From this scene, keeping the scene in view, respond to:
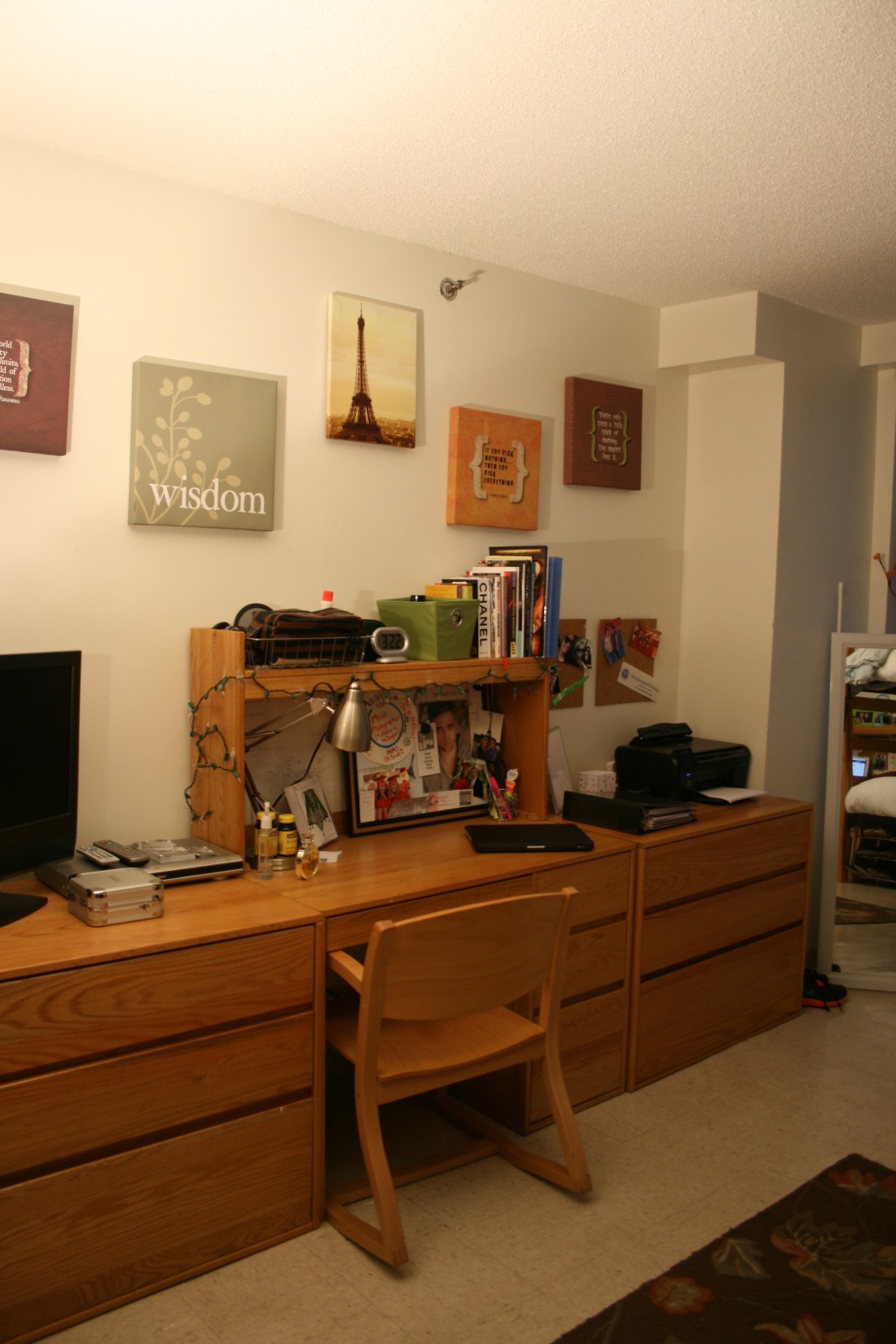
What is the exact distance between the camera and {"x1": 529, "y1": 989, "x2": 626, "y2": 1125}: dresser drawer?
8.97 ft

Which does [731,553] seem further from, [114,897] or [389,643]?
[114,897]

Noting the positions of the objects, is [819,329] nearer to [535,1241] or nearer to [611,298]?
[611,298]

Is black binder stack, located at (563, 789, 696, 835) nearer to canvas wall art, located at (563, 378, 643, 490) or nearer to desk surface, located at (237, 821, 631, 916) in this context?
desk surface, located at (237, 821, 631, 916)

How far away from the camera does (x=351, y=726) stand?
8.12 ft

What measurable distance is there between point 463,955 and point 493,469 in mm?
1659

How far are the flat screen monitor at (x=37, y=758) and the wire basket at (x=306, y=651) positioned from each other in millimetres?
408

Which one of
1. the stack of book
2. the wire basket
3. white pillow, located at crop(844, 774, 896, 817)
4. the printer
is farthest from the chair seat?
white pillow, located at crop(844, 774, 896, 817)

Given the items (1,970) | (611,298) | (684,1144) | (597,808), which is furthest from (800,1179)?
(611,298)

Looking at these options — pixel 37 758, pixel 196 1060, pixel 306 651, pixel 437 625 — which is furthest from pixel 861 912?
pixel 37 758

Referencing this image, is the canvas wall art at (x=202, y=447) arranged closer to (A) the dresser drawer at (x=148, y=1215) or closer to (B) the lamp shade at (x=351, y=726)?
(B) the lamp shade at (x=351, y=726)

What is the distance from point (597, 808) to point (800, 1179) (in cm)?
108

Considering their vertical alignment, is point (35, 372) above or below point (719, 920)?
above

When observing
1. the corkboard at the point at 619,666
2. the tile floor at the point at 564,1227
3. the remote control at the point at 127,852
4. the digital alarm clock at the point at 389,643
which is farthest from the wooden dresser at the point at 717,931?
the remote control at the point at 127,852

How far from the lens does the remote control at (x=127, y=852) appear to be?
2.29 meters
